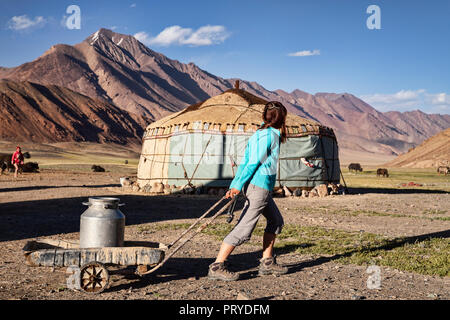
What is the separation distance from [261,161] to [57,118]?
105 m

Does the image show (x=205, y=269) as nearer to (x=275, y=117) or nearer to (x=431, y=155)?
(x=275, y=117)

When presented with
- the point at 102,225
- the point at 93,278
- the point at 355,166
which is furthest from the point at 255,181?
the point at 355,166

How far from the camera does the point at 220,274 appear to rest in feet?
16.2

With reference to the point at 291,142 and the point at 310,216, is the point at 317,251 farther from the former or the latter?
the point at 291,142

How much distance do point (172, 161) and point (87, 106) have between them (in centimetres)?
10128

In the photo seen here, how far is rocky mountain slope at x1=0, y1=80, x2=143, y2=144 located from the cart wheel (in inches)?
3594

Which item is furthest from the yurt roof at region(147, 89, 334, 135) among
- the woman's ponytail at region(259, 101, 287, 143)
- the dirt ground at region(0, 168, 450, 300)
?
the woman's ponytail at region(259, 101, 287, 143)

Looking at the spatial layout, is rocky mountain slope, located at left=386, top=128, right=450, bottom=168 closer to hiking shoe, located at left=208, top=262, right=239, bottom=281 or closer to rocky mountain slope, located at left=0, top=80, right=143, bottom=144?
rocky mountain slope, located at left=0, top=80, right=143, bottom=144

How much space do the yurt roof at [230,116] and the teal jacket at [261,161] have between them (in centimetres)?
1262

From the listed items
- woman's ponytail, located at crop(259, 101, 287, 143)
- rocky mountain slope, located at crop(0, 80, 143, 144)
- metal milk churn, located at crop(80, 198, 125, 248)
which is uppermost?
rocky mountain slope, located at crop(0, 80, 143, 144)

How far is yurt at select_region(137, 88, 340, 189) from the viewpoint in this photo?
17609 millimetres

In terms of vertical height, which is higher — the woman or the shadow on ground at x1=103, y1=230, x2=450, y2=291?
the woman

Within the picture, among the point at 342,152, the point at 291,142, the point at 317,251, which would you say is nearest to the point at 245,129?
the point at 291,142

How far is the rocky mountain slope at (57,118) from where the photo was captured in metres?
92.1
